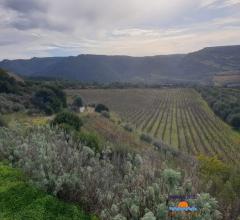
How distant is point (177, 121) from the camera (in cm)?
6162

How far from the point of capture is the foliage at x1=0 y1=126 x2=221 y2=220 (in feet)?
20.5

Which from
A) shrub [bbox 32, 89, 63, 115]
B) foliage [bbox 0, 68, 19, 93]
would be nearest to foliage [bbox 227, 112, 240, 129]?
shrub [bbox 32, 89, 63, 115]

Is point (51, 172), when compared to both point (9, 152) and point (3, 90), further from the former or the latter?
point (3, 90)

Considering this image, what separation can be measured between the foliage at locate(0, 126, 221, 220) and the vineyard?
30.8 meters

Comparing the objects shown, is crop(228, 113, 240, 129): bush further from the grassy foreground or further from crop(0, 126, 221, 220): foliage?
the grassy foreground

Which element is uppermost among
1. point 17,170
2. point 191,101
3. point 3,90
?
point 17,170

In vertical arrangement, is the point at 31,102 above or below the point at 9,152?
below

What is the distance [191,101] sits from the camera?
87438mm

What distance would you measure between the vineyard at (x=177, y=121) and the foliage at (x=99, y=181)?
101 ft

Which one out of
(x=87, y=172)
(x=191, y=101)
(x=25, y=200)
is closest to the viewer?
(x=25, y=200)

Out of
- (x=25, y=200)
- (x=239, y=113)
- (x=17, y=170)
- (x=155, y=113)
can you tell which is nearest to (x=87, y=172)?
(x=25, y=200)

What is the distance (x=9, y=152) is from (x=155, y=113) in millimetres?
60623

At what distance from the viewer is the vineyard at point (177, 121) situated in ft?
146

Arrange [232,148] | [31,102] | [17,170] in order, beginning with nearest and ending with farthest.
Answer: [17,170], [232,148], [31,102]
